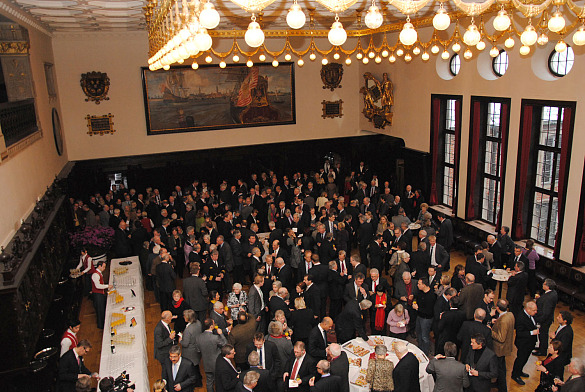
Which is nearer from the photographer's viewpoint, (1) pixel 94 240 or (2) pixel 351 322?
(2) pixel 351 322

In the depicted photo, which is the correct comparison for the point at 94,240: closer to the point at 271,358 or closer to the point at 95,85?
the point at 271,358

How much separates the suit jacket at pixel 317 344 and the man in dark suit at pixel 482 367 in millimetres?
1970

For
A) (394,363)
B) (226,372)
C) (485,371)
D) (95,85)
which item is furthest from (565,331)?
(95,85)

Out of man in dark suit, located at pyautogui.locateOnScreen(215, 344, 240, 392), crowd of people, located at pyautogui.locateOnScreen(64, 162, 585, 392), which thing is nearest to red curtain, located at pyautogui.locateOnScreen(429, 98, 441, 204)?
crowd of people, located at pyautogui.locateOnScreen(64, 162, 585, 392)

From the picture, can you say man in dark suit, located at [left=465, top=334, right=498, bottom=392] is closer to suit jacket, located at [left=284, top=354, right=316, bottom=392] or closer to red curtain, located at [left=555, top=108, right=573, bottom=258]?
suit jacket, located at [left=284, top=354, right=316, bottom=392]

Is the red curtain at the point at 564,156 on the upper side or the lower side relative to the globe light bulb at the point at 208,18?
lower

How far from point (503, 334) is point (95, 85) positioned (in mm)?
14250

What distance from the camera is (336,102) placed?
61.6ft

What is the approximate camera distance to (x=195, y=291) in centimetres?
864

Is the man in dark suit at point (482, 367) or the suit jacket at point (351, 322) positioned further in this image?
the suit jacket at point (351, 322)

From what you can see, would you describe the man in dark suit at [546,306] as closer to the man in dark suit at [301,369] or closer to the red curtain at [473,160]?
the man in dark suit at [301,369]

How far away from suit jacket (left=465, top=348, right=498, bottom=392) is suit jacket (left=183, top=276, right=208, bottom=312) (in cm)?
480

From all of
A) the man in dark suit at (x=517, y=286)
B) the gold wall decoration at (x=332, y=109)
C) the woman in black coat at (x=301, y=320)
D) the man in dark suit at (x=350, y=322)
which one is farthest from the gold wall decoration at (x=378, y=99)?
the woman in black coat at (x=301, y=320)

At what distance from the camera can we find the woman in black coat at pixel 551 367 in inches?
245
